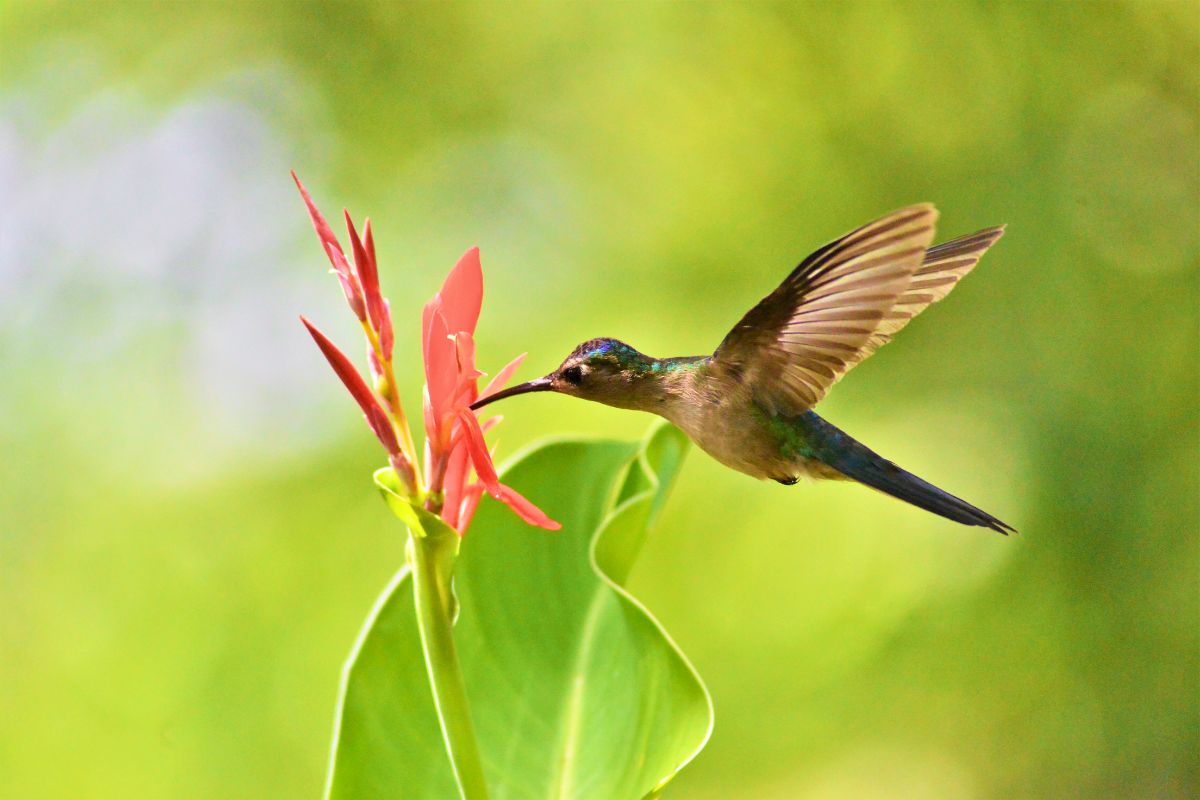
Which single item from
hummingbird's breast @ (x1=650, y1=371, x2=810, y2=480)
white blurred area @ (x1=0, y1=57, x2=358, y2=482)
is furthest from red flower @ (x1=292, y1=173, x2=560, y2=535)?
white blurred area @ (x1=0, y1=57, x2=358, y2=482)

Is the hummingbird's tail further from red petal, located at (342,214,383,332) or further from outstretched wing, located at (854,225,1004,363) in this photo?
red petal, located at (342,214,383,332)

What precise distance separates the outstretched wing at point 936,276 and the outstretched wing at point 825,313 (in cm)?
3

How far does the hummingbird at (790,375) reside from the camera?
2.15ft

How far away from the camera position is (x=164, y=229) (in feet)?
7.00


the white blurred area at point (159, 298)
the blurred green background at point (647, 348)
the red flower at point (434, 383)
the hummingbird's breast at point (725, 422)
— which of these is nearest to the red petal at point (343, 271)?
the red flower at point (434, 383)

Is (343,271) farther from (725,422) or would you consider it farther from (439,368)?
(725,422)

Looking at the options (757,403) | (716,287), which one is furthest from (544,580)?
Result: (716,287)

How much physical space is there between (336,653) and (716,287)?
1048 mm

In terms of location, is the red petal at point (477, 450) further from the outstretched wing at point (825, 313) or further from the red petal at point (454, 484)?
the outstretched wing at point (825, 313)

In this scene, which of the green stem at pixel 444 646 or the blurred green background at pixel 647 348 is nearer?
the green stem at pixel 444 646

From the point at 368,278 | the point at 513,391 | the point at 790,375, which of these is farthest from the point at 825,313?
the point at 368,278

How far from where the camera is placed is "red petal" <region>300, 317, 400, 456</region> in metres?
0.45

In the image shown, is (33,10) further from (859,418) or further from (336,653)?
(859,418)

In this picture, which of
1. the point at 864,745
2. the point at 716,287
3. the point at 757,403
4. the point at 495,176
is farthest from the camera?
the point at 495,176
